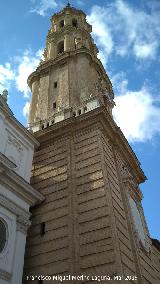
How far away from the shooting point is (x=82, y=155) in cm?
1761

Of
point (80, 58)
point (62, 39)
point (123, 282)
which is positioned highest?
point (62, 39)

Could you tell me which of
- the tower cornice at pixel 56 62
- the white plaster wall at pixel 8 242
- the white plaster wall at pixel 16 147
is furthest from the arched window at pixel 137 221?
the tower cornice at pixel 56 62

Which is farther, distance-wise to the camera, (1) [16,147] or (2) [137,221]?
(2) [137,221]

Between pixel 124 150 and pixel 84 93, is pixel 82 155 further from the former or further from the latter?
pixel 84 93

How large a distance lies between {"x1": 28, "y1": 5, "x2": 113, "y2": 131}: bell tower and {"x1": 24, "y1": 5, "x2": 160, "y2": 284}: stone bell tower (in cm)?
Answer: 8

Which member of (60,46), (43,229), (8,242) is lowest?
(8,242)

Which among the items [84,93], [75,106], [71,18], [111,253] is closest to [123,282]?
[111,253]

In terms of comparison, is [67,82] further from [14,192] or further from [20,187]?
[14,192]

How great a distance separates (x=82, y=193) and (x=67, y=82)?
1022 centimetres

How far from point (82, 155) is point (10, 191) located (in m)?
4.14

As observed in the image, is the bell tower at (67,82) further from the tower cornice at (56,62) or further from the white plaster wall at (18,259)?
the white plaster wall at (18,259)

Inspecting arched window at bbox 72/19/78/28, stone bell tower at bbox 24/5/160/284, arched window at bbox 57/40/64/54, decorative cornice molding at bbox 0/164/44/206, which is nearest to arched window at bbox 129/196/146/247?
stone bell tower at bbox 24/5/160/284

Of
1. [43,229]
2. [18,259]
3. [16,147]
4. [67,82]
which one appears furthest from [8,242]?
[67,82]

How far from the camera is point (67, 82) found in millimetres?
23828
